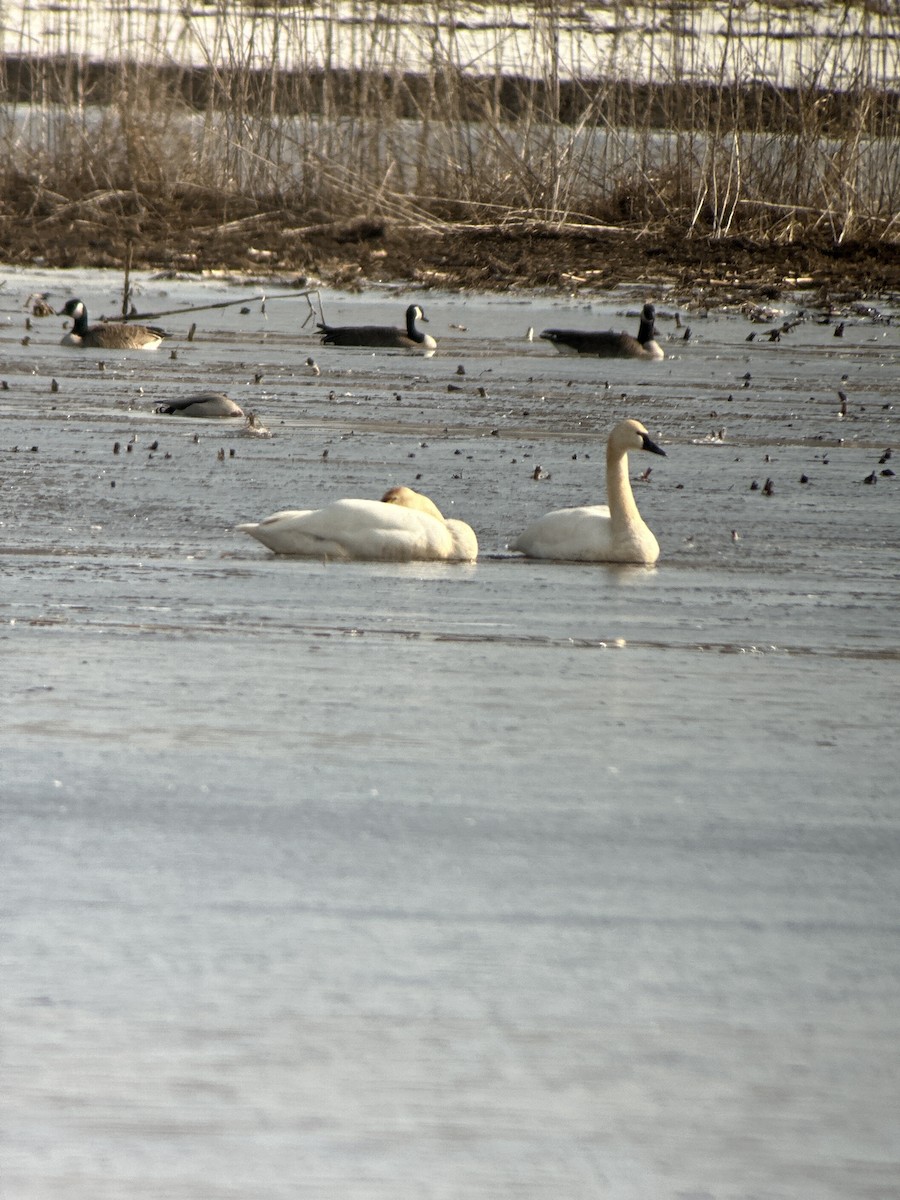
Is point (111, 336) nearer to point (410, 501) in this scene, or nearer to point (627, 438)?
point (627, 438)

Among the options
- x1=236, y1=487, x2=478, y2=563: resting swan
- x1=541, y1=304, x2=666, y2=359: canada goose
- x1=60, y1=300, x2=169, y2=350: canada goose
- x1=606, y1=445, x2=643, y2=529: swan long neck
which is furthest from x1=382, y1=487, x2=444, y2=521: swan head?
x1=60, y1=300, x2=169, y2=350: canada goose

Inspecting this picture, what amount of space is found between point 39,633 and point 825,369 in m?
12.0

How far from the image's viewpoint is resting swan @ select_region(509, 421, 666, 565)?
326 inches

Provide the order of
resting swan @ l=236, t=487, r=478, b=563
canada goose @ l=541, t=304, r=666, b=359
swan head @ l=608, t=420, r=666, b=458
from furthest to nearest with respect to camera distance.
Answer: canada goose @ l=541, t=304, r=666, b=359
swan head @ l=608, t=420, r=666, b=458
resting swan @ l=236, t=487, r=478, b=563

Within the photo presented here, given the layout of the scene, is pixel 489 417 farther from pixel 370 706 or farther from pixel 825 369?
pixel 370 706

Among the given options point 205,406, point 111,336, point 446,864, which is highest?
point 111,336

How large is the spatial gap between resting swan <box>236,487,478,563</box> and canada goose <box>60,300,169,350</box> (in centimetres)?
1046

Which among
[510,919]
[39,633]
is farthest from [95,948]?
[39,633]

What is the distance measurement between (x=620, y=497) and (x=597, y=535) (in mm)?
224

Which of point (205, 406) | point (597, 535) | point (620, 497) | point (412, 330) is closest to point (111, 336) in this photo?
point (412, 330)

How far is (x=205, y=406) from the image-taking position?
12.9m

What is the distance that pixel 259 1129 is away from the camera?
113 inches

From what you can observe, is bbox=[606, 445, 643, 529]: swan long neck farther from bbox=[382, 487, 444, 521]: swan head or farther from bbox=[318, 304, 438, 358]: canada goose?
bbox=[318, 304, 438, 358]: canada goose

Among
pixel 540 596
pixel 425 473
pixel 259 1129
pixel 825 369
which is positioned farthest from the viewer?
pixel 825 369
